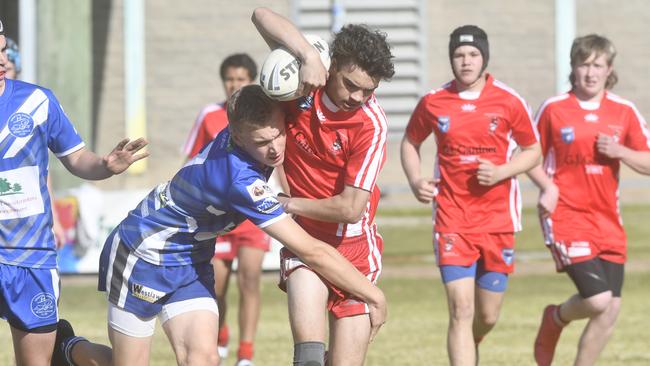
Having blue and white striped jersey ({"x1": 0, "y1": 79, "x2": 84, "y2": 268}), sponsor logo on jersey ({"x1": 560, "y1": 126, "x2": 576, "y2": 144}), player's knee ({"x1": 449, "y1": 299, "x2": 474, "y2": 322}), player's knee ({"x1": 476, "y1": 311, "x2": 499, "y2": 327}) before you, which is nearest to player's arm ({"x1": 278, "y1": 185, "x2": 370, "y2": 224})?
blue and white striped jersey ({"x1": 0, "y1": 79, "x2": 84, "y2": 268})

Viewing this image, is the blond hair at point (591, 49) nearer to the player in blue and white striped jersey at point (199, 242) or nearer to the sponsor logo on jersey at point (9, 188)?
the player in blue and white striped jersey at point (199, 242)

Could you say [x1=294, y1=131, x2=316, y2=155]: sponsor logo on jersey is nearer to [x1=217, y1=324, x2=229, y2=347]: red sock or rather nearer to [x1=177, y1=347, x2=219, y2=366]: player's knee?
[x1=177, y1=347, x2=219, y2=366]: player's knee

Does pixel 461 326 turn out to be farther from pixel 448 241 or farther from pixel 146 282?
pixel 146 282

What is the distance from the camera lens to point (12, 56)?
307 inches

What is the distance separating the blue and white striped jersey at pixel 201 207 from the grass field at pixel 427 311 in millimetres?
3097

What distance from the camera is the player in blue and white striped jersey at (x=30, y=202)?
19.4ft

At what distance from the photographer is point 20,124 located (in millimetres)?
5930

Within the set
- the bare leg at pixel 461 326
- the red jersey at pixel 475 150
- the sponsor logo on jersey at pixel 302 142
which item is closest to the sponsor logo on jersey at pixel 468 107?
the red jersey at pixel 475 150

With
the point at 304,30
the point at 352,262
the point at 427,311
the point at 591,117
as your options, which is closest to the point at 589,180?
the point at 591,117

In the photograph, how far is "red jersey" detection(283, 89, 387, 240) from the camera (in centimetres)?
574

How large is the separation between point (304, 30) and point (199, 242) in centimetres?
1311

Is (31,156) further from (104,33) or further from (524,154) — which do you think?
(104,33)

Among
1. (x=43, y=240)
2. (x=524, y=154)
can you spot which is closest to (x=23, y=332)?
(x=43, y=240)

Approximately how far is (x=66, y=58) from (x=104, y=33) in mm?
3075
